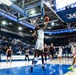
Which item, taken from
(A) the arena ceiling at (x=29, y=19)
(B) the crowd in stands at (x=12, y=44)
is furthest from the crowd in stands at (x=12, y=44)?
(A) the arena ceiling at (x=29, y=19)

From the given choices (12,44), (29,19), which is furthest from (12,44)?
(29,19)

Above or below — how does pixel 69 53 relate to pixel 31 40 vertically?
below

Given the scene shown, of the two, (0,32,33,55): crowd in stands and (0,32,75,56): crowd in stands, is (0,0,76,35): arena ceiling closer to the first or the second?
(0,32,75,56): crowd in stands

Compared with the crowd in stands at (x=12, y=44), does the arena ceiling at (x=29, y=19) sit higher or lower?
higher

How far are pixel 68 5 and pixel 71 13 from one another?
3.68ft

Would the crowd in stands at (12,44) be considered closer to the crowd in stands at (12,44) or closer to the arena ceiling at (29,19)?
the crowd in stands at (12,44)

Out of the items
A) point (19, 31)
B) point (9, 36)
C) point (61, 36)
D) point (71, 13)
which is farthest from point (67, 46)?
point (71, 13)

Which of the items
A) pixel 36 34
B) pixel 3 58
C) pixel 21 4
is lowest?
pixel 3 58

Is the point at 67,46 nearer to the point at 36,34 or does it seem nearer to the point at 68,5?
the point at 68,5

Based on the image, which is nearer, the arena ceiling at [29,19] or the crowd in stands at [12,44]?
the arena ceiling at [29,19]

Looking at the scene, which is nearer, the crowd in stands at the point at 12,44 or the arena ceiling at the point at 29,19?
the arena ceiling at the point at 29,19

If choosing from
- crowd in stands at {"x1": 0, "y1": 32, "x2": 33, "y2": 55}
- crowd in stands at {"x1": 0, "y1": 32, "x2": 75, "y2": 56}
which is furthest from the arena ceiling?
crowd in stands at {"x1": 0, "y1": 32, "x2": 33, "y2": 55}

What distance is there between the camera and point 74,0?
6875 mm

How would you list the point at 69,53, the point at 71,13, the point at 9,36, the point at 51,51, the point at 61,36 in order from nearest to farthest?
the point at 71,13, the point at 51,51, the point at 9,36, the point at 69,53, the point at 61,36
